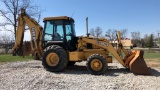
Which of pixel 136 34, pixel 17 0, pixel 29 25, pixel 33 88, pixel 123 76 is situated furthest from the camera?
pixel 136 34

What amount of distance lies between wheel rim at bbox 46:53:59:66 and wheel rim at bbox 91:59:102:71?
1.94 m

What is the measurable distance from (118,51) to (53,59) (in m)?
3.41

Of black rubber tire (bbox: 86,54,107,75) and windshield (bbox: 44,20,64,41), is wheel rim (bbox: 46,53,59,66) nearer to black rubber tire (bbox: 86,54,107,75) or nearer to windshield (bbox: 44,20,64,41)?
windshield (bbox: 44,20,64,41)

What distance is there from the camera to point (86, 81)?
363 inches

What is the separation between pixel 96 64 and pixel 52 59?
2396 mm

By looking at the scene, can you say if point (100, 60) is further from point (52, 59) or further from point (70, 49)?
point (52, 59)

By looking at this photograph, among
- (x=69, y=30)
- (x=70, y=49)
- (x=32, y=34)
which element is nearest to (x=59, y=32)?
(x=69, y=30)

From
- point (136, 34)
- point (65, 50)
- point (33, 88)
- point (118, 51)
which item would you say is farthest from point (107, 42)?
point (136, 34)

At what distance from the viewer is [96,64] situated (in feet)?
37.4

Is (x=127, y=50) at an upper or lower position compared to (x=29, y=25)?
lower

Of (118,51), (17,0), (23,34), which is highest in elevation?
(17,0)

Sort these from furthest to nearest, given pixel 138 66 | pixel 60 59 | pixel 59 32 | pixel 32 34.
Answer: pixel 32 34 → pixel 59 32 → pixel 60 59 → pixel 138 66

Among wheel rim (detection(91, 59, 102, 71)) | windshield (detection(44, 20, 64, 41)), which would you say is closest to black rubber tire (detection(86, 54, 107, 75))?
wheel rim (detection(91, 59, 102, 71))

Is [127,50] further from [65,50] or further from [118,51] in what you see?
[65,50]
